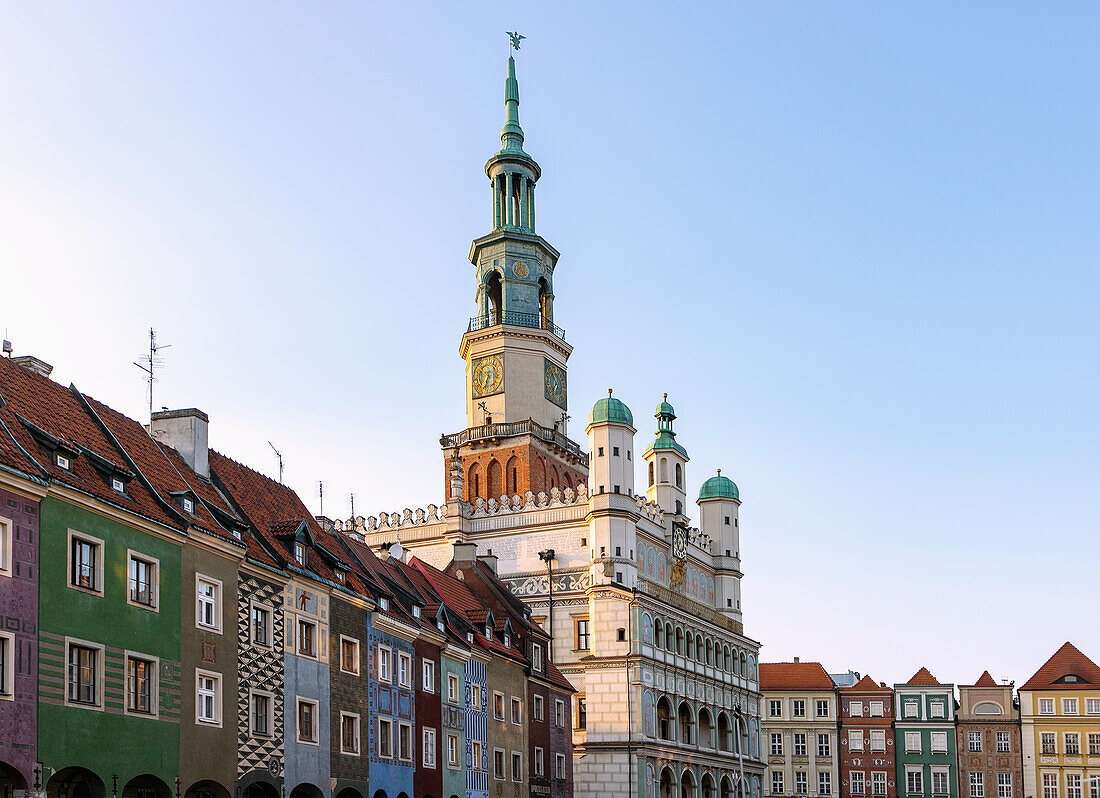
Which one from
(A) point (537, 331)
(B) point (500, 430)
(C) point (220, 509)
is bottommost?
(C) point (220, 509)

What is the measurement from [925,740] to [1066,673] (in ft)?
38.8

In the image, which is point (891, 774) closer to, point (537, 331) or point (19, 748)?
point (537, 331)

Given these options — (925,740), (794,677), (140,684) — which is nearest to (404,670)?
(140,684)

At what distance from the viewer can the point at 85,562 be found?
113 feet

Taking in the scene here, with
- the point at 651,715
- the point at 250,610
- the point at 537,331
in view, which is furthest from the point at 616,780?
the point at 250,610

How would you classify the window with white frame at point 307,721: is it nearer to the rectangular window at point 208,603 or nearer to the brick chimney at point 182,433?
the rectangular window at point 208,603

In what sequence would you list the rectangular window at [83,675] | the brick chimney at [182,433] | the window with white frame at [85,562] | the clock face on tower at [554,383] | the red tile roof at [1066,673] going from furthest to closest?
the red tile roof at [1066,673], the clock face on tower at [554,383], the brick chimney at [182,433], the window with white frame at [85,562], the rectangular window at [83,675]

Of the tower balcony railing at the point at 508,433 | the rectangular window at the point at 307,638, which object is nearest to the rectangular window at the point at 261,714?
the rectangular window at the point at 307,638

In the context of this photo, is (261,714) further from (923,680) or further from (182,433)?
(923,680)

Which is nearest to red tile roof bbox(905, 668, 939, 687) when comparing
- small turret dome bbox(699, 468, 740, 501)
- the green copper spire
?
small turret dome bbox(699, 468, 740, 501)

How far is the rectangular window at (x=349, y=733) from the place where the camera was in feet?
153

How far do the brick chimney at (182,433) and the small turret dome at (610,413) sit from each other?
142ft

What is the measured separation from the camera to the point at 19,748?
31078 millimetres

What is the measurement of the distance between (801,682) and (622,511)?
135 ft
